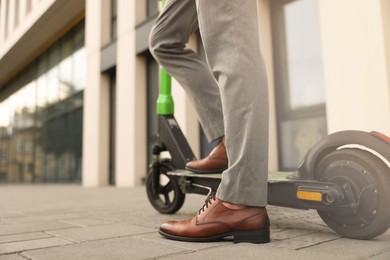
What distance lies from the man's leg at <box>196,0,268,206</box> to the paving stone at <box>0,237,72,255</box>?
0.66 meters

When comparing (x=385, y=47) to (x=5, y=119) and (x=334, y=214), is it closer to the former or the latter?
(x=334, y=214)

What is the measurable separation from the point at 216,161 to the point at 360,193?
0.69 meters

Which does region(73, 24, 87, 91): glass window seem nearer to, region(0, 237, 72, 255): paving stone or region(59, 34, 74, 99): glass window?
region(59, 34, 74, 99): glass window

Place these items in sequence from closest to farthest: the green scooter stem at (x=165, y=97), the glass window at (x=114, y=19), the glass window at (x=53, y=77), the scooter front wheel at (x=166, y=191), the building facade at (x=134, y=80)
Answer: the scooter front wheel at (x=166, y=191), the green scooter stem at (x=165, y=97), the building facade at (x=134, y=80), the glass window at (x=114, y=19), the glass window at (x=53, y=77)

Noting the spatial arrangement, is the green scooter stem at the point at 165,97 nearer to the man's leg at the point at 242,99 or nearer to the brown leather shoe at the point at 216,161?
the brown leather shoe at the point at 216,161

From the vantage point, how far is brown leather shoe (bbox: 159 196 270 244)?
135 cm

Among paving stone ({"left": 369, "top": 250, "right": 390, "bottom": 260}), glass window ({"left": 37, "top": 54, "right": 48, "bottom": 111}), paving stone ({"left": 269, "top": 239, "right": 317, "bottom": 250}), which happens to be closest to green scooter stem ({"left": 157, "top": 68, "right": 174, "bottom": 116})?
paving stone ({"left": 269, "top": 239, "right": 317, "bottom": 250})

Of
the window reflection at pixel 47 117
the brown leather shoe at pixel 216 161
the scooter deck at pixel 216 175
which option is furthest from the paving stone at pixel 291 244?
the window reflection at pixel 47 117

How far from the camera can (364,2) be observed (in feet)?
11.8

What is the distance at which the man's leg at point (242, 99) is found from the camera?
1344mm

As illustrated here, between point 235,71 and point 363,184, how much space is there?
0.64 meters

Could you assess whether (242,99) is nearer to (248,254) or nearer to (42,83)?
(248,254)

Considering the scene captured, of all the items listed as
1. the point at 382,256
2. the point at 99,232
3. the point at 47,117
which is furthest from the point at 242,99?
the point at 47,117

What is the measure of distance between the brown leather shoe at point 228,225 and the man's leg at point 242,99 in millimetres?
37
